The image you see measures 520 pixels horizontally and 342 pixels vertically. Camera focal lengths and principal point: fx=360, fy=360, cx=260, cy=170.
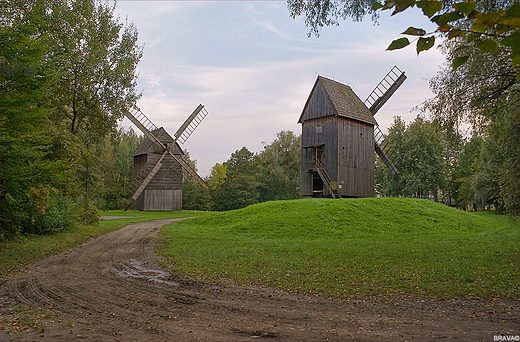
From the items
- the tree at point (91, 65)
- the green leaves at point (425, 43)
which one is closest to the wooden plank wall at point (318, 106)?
the tree at point (91, 65)

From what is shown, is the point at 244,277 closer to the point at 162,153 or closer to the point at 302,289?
the point at 302,289

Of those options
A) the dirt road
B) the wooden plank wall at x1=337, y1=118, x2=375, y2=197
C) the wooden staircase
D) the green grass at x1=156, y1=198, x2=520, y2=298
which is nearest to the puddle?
the dirt road

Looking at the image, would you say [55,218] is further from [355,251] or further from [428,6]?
[428,6]

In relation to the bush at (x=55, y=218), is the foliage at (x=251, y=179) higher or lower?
higher

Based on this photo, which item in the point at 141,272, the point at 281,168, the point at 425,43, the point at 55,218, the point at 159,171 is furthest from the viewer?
the point at 281,168

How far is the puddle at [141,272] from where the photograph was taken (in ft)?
33.0

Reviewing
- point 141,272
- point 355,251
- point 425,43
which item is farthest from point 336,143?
point 425,43

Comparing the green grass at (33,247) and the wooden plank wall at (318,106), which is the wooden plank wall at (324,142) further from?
the green grass at (33,247)

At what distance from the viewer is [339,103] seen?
32.0 m

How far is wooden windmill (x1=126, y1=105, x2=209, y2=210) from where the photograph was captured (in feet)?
145

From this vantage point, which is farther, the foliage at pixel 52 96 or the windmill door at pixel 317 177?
the windmill door at pixel 317 177

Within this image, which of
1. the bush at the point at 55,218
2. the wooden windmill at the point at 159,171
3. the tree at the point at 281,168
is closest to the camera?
the bush at the point at 55,218

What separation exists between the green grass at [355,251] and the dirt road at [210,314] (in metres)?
1.14

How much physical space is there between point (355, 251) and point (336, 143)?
17337mm
